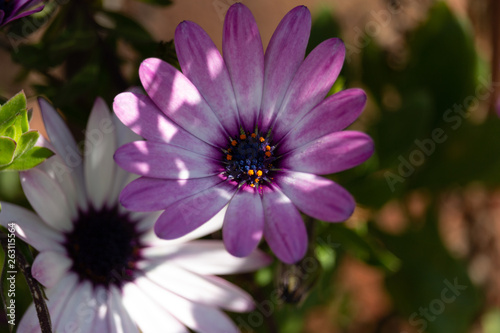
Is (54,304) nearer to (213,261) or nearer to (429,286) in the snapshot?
(213,261)

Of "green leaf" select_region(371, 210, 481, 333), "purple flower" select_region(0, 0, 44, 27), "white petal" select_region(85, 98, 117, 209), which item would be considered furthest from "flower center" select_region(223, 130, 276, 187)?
"green leaf" select_region(371, 210, 481, 333)

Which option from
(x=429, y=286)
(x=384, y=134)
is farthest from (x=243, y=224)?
(x=429, y=286)

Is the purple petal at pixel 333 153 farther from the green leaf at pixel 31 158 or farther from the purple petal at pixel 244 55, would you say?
the green leaf at pixel 31 158

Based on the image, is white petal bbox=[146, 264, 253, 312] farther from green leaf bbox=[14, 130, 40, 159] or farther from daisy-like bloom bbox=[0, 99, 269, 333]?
green leaf bbox=[14, 130, 40, 159]

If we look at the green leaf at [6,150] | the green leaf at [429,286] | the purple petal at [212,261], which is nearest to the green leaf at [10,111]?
the green leaf at [6,150]

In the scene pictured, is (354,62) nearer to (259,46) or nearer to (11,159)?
(259,46)
